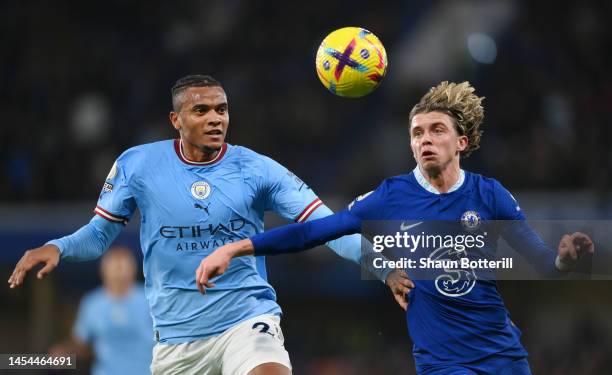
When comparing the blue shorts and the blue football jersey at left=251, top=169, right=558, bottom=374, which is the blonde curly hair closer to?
the blue football jersey at left=251, top=169, right=558, bottom=374

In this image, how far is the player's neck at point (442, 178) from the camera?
228 inches

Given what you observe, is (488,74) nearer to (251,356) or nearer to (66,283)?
(66,283)

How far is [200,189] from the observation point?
A: 6.47 meters

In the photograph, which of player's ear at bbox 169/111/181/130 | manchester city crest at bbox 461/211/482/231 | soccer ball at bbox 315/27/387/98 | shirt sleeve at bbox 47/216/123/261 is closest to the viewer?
manchester city crest at bbox 461/211/482/231

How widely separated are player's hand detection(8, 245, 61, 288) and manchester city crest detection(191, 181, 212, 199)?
877 millimetres

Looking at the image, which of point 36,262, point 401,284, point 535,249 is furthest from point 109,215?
point 535,249

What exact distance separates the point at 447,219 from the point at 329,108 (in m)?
11.5

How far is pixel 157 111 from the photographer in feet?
57.6

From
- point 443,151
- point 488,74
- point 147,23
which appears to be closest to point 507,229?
point 443,151

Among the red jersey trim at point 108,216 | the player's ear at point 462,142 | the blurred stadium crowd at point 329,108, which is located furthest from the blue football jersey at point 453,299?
the blurred stadium crowd at point 329,108

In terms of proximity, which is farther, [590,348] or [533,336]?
[533,336]

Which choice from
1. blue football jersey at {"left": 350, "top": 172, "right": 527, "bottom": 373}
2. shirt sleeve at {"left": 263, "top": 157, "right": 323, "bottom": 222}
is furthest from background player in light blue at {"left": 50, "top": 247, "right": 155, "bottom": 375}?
blue football jersey at {"left": 350, "top": 172, "right": 527, "bottom": 373}

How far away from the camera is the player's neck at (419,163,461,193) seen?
5793 millimetres

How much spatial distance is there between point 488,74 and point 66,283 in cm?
715
